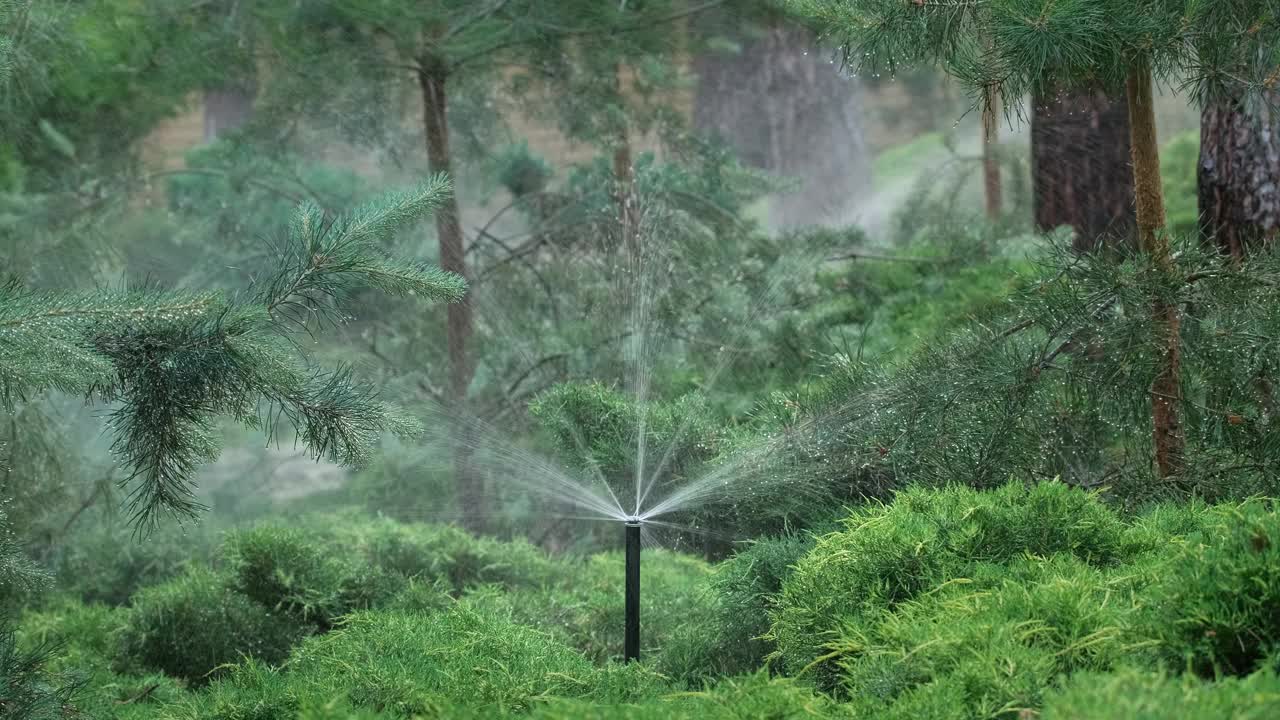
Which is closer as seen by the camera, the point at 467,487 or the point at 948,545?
the point at 948,545

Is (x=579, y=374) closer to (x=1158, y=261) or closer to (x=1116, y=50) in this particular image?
(x=1158, y=261)

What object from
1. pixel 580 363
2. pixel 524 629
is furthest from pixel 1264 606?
pixel 580 363

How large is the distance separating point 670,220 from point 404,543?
2006 mm

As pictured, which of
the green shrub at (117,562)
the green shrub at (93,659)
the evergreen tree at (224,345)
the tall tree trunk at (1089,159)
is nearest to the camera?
the evergreen tree at (224,345)

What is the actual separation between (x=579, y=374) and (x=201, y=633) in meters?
2.05

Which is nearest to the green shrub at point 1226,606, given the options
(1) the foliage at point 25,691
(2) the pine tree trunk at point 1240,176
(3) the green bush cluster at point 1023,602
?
(3) the green bush cluster at point 1023,602

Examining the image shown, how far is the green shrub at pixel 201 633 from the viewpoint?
12.3 ft

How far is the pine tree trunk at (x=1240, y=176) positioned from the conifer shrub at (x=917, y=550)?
5.35 feet

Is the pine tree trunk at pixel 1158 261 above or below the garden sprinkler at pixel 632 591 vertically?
above

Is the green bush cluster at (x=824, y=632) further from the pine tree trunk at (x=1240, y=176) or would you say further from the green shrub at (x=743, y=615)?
the pine tree trunk at (x=1240, y=176)

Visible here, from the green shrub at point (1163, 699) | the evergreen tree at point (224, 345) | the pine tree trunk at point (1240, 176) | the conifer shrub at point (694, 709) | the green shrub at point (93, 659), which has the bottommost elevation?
the green shrub at point (93, 659)

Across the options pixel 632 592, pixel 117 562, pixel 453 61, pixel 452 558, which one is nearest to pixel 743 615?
pixel 632 592

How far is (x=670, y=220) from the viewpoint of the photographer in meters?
5.63

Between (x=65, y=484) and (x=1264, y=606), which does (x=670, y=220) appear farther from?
(x=1264, y=606)
